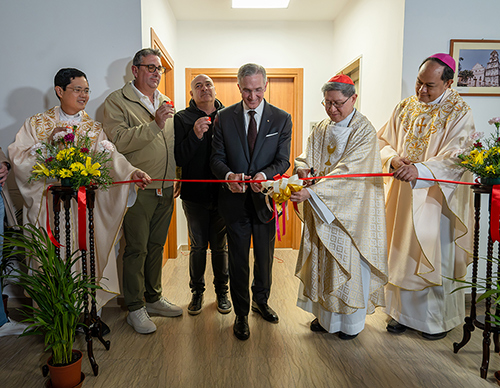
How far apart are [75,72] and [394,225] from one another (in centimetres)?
236

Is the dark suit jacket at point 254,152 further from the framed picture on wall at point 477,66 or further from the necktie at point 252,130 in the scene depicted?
the framed picture on wall at point 477,66

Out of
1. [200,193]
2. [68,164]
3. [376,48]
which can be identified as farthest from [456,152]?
[68,164]

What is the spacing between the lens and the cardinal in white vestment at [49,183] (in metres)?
2.28

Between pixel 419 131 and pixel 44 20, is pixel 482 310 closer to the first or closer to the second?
pixel 419 131

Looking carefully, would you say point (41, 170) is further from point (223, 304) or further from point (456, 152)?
point (456, 152)

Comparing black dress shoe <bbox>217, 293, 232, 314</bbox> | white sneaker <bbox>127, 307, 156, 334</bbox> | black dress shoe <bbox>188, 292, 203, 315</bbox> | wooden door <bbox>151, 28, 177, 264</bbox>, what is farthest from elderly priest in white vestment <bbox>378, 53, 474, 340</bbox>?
wooden door <bbox>151, 28, 177, 264</bbox>

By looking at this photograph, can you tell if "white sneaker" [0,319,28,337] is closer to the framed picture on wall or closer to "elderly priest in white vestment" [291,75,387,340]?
"elderly priest in white vestment" [291,75,387,340]

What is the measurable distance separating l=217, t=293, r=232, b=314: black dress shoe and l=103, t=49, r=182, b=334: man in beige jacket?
0.53 metres

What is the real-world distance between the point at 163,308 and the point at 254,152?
4.50 feet

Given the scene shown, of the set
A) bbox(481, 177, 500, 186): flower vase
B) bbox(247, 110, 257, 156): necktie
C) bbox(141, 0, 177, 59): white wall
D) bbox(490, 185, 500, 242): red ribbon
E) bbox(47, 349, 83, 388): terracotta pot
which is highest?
bbox(141, 0, 177, 59): white wall

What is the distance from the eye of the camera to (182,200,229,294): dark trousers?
279 cm

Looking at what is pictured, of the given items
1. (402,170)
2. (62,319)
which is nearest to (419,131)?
(402,170)

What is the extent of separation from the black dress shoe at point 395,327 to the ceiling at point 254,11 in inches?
130

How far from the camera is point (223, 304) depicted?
2.83 metres
